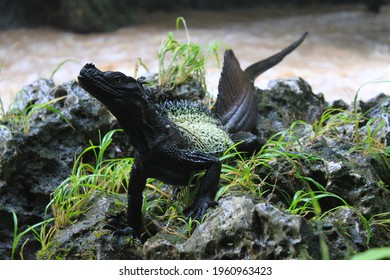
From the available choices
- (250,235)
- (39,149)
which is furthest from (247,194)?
(39,149)

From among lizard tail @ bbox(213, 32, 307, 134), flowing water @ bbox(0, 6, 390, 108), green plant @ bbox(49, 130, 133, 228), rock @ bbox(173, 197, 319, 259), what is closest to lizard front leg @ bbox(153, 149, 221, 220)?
rock @ bbox(173, 197, 319, 259)

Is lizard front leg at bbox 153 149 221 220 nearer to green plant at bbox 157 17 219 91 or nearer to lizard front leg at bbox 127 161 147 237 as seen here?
lizard front leg at bbox 127 161 147 237

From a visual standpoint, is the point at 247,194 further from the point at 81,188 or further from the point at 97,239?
the point at 81,188

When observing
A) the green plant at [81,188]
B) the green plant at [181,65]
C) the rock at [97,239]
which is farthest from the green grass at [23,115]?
the rock at [97,239]

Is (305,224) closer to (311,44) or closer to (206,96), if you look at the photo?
(206,96)

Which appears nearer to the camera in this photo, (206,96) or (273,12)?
(206,96)

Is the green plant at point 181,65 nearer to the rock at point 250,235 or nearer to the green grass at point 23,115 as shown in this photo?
the green grass at point 23,115

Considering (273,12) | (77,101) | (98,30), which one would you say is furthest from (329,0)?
(77,101)
